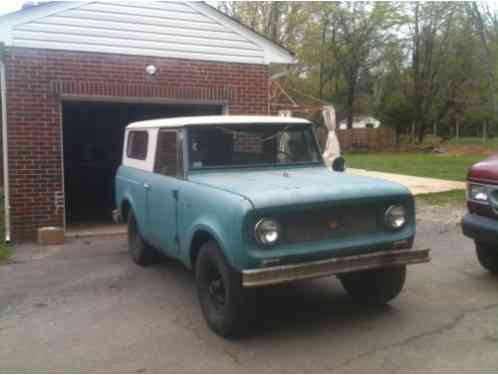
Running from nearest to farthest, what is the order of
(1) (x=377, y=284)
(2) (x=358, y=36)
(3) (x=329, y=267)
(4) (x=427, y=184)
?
(3) (x=329, y=267) → (1) (x=377, y=284) → (4) (x=427, y=184) → (2) (x=358, y=36)

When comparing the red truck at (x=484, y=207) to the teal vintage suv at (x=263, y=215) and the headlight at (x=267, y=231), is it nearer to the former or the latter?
the teal vintage suv at (x=263, y=215)

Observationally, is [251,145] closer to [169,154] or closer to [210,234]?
[169,154]

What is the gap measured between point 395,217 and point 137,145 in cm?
366

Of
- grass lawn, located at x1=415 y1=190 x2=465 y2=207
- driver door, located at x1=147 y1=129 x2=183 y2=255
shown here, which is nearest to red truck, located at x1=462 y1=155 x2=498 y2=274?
driver door, located at x1=147 y1=129 x2=183 y2=255

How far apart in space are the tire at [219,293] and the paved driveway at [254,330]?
133 mm

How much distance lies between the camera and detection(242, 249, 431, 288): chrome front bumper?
4047 mm

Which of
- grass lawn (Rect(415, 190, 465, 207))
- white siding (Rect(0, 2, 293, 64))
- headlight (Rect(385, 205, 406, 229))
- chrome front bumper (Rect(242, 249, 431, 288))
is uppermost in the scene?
A: white siding (Rect(0, 2, 293, 64))

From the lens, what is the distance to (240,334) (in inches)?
176

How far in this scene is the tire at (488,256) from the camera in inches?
240

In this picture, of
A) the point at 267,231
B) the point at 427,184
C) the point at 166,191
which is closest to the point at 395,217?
the point at 267,231

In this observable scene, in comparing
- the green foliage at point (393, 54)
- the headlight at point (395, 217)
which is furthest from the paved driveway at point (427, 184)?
the green foliage at point (393, 54)

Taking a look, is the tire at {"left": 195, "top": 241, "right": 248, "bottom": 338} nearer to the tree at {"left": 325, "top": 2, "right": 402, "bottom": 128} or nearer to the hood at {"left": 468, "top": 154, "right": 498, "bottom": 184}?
the hood at {"left": 468, "top": 154, "right": 498, "bottom": 184}

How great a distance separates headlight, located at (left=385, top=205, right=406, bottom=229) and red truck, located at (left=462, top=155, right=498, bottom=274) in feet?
4.61

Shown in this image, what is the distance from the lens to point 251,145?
5.70 metres
